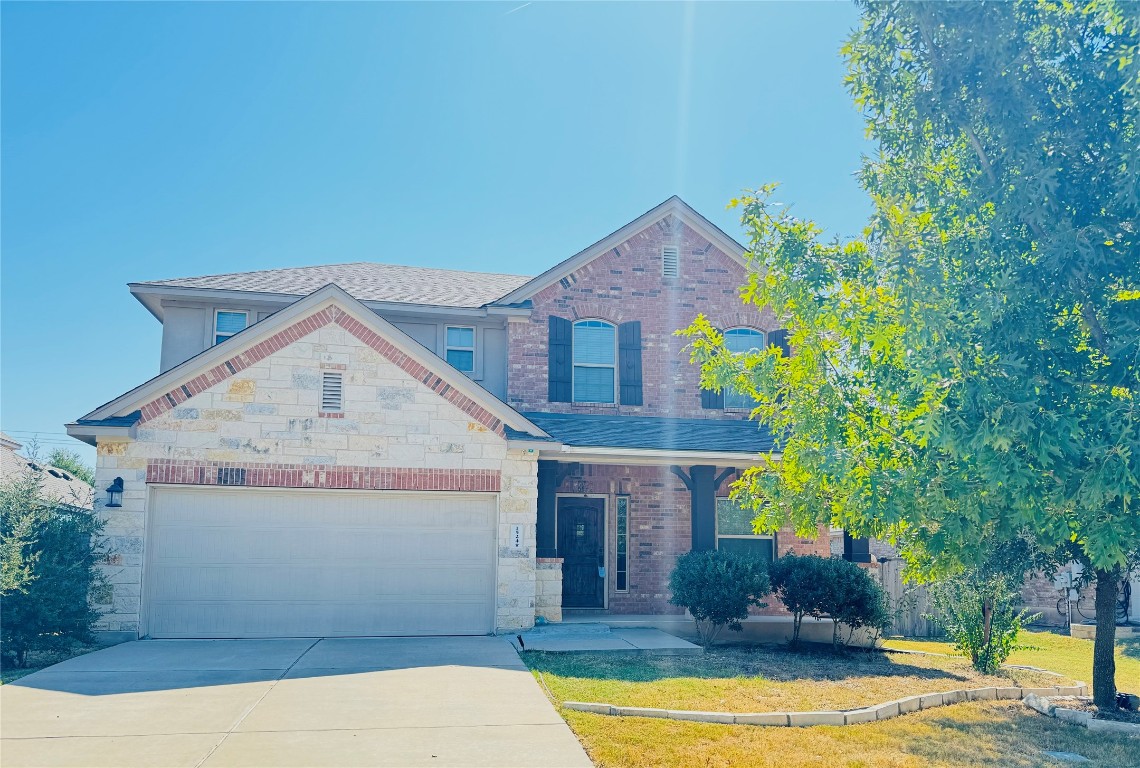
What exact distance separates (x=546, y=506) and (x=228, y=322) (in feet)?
24.1

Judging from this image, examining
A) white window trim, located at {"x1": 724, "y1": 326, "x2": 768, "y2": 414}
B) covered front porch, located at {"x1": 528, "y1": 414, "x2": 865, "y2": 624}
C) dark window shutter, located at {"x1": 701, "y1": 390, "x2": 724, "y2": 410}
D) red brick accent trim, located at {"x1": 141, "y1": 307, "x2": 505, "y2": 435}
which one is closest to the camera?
red brick accent trim, located at {"x1": 141, "y1": 307, "x2": 505, "y2": 435}

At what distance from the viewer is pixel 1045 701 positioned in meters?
9.91

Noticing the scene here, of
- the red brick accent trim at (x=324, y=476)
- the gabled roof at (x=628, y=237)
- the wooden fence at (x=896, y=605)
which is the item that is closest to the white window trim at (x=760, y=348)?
the gabled roof at (x=628, y=237)

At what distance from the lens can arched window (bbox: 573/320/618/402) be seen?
17531 millimetres

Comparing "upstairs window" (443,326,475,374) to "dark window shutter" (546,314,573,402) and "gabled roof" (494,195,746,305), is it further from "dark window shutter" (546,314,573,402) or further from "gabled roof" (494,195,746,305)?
"dark window shutter" (546,314,573,402)

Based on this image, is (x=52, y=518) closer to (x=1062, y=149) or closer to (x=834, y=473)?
(x=834, y=473)

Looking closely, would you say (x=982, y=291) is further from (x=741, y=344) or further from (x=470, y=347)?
(x=470, y=347)

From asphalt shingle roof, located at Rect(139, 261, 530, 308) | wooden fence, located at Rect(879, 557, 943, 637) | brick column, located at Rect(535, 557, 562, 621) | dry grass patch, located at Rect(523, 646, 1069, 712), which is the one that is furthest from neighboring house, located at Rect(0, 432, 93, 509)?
wooden fence, located at Rect(879, 557, 943, 637)

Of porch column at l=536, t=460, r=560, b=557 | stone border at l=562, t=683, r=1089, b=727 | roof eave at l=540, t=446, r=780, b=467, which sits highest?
roof eave at l=540, t=446, r=780, b=467

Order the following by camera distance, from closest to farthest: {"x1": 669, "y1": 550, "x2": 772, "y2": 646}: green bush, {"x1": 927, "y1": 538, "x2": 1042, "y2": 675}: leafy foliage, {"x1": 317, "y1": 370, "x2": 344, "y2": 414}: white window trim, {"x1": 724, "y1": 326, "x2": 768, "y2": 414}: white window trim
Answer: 1. {"x1": 927, "y1": 538, "x2": 1042, "y2": 675}: leafy foliage
2. {"x1": 317, "y1": 370, "x2": 344, "y2": 414}: white window trim
3. {"x1": 669, "y1": 550, "x2": 772, "y2": 646}: green bush
4. {"x1": 724, "y1": 326, "x2": 768, "y2": 414}: white window trim

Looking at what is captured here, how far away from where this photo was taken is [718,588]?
13.4 meters

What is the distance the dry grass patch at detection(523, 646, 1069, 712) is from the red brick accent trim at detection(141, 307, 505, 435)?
4.06 m

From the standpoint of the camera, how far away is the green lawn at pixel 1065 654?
1307cm

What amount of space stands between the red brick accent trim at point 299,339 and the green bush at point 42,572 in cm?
182
